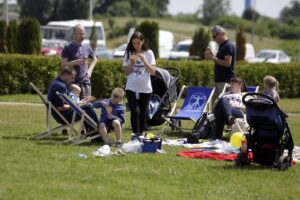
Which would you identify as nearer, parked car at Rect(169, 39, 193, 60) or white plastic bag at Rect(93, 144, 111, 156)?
white plastic bag at Rect(93, 144, 111, 156)

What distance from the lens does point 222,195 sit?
738cm

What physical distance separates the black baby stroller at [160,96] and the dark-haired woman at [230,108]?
50.8 inches

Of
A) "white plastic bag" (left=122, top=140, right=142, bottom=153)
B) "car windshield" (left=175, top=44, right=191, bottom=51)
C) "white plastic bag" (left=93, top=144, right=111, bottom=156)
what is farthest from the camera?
"car windshield" (left=175, top=44, right=191, bottom=51)

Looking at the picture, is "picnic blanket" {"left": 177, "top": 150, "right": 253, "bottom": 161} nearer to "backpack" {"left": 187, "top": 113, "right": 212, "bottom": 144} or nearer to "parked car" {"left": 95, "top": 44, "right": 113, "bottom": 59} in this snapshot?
"backpack" {"left": 187, "top": 113, "right": 212, "bottom": 144}

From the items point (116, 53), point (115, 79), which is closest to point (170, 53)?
point (116, 53)

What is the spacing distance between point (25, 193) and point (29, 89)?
43.9 feet

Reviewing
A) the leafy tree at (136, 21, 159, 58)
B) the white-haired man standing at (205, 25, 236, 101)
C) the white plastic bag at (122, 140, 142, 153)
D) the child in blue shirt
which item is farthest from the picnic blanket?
the leafy tree at (136, 21, 159, 58)

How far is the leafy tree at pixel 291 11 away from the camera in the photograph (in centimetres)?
13225

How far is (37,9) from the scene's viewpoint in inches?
3046

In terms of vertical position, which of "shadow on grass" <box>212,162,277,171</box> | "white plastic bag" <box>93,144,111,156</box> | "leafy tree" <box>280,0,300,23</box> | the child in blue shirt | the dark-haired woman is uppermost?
the child in blue shirt

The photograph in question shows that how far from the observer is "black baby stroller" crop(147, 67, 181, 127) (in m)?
12.7

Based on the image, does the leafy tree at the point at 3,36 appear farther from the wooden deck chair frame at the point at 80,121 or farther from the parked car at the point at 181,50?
the wooden deck chair frame at the point at 80,121

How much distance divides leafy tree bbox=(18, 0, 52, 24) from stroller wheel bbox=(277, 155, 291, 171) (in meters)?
70.0

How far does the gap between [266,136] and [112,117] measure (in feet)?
7.86
